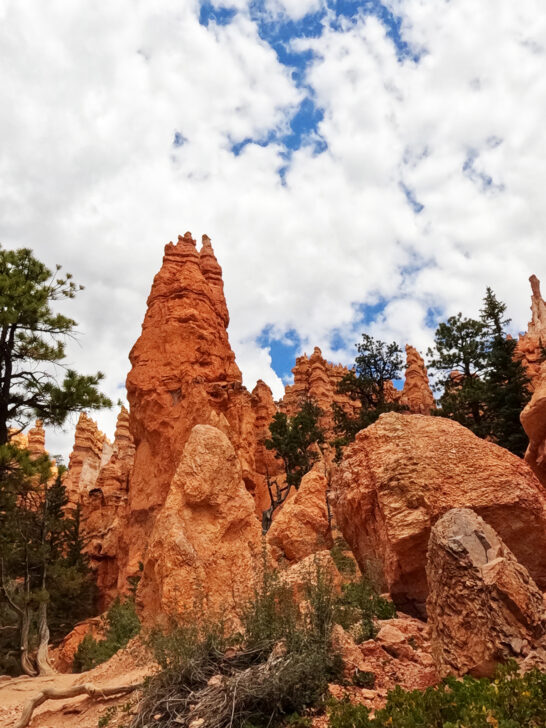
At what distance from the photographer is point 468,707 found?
3.94 metres

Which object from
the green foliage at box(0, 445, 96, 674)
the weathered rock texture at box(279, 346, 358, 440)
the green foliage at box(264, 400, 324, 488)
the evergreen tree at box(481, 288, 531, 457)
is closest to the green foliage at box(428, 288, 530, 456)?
the evergreen tree at box(481, 288, 531, 457)

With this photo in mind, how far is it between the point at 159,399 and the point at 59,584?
10.9 meters

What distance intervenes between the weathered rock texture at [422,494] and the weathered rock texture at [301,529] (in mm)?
3165

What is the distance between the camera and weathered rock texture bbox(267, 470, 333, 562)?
1266cm

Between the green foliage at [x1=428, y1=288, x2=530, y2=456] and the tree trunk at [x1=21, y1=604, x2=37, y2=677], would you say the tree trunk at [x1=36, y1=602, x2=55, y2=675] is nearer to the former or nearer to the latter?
the tree trunk at [x1=21, y1=604, x2=37, y2=677]

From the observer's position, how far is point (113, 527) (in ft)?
116

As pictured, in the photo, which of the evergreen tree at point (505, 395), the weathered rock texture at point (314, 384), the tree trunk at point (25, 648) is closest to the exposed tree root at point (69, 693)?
the tree trunk at point (25, 648)

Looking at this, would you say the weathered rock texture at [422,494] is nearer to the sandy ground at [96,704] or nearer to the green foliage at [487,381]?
the sandy ground at [96,704]

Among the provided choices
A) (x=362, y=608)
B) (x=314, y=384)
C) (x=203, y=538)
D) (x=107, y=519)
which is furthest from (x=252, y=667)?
(x=314, y=384)

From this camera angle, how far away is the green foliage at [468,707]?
373 cm

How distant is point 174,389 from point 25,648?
16377mm

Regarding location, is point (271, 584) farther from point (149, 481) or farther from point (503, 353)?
point (149, 481)

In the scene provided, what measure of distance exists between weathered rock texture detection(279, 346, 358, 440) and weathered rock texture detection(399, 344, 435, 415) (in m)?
6.39

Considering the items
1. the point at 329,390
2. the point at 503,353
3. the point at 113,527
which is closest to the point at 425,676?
the point at 503,353
